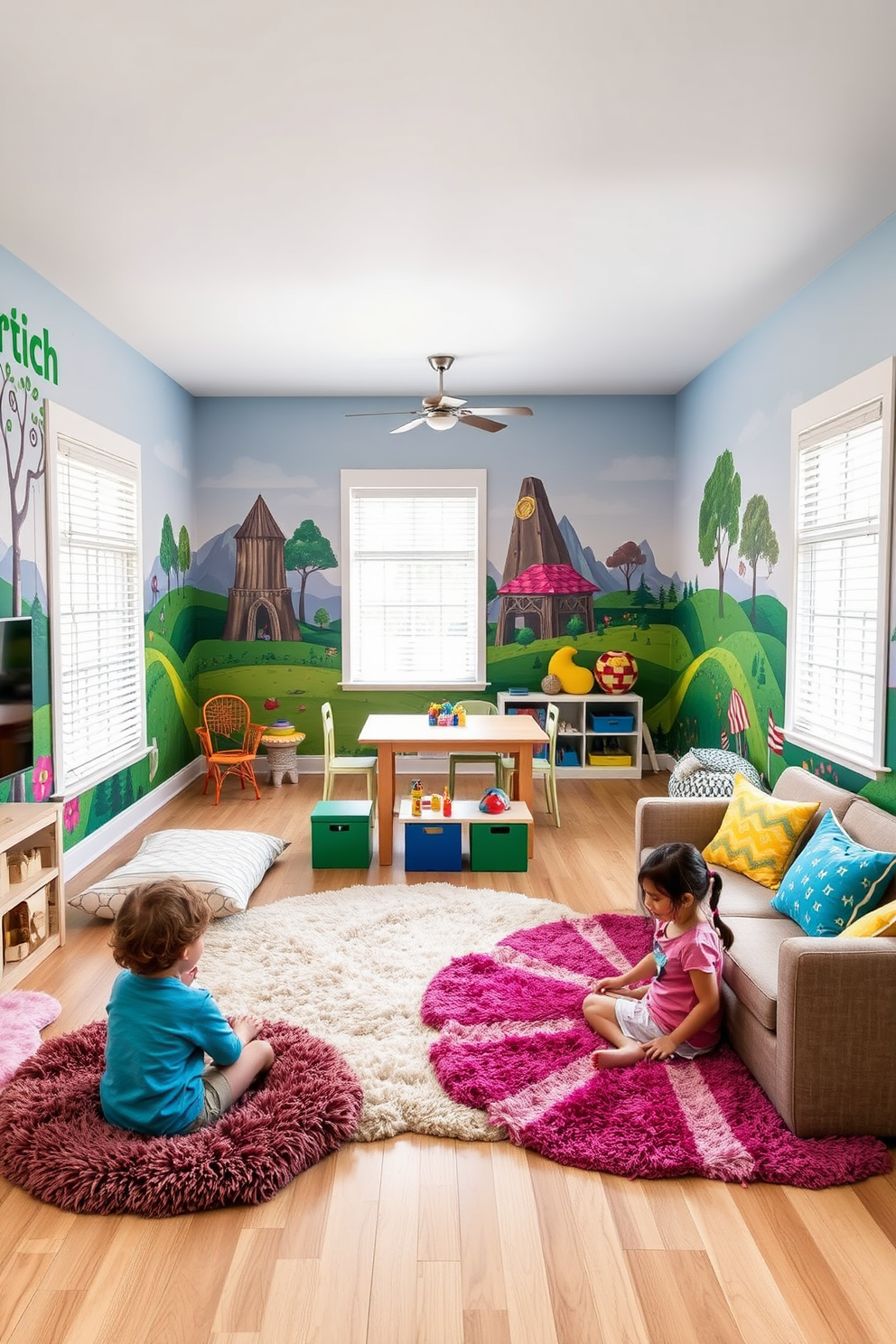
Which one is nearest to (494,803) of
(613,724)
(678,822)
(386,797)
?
(386,797)

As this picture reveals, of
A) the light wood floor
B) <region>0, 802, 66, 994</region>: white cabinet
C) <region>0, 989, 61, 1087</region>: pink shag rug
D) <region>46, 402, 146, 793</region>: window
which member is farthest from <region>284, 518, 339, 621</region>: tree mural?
the light wood floor

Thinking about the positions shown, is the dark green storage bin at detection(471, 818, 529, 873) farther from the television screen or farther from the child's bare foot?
the television screen

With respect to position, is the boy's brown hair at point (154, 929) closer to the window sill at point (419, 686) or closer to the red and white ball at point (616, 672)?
the window sill at point (419, 686)

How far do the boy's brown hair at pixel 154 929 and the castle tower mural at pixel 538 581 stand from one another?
494 cm

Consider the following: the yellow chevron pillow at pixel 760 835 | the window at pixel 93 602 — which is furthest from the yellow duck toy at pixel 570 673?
the yellow chevron pillow at pixel 760 835

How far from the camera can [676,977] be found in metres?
2.65

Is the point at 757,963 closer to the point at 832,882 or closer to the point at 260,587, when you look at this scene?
the point at 832,882

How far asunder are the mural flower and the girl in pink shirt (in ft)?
8.79

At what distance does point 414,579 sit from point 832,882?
4612 mm

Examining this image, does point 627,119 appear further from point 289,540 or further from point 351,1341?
point 289,540

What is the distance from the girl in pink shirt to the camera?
2590mm

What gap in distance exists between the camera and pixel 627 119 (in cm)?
278

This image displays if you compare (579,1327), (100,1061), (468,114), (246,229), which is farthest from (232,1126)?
(246,229)

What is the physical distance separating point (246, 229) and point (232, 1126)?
10.5 ft
